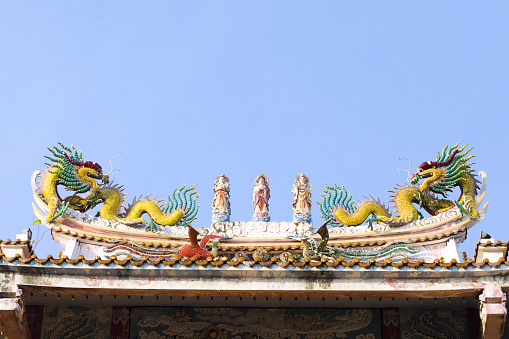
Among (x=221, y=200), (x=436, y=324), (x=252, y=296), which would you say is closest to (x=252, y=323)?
(x=252, y=296)

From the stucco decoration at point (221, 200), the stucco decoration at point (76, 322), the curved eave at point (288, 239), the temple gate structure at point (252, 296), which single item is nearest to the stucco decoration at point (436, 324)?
the temple gate structure at point (252, 296)

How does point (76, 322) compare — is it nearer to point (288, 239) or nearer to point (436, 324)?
point (436, 324)

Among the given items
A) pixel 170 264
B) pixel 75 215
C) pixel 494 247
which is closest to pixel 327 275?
pixel 170 264

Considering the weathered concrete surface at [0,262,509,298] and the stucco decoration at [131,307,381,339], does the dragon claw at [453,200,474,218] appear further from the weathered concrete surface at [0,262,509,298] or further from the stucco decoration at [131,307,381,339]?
the weathered concrete surface at [0,262,509,298]

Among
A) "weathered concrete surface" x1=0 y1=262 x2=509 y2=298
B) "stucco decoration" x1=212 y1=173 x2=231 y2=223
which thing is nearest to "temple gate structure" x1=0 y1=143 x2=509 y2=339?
"weathered concrete surface" x1=0 y1=262 x2=509 y2=298

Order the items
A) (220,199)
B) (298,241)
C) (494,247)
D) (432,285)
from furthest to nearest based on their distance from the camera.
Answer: (220,199), (298,241), (494,247), (432,285)

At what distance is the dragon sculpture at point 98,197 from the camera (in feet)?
63.7

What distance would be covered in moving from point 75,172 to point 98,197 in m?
0.78

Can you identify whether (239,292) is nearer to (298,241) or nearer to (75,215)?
(298,241)

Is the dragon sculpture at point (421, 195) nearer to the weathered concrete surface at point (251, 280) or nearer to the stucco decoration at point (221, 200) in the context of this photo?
the stucco decoration at point (221, 200)

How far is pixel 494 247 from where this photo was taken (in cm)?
1342

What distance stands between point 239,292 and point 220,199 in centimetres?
771

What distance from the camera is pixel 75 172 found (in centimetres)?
2005

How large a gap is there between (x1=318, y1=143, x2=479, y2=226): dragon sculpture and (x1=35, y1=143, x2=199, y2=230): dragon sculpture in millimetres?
3257
